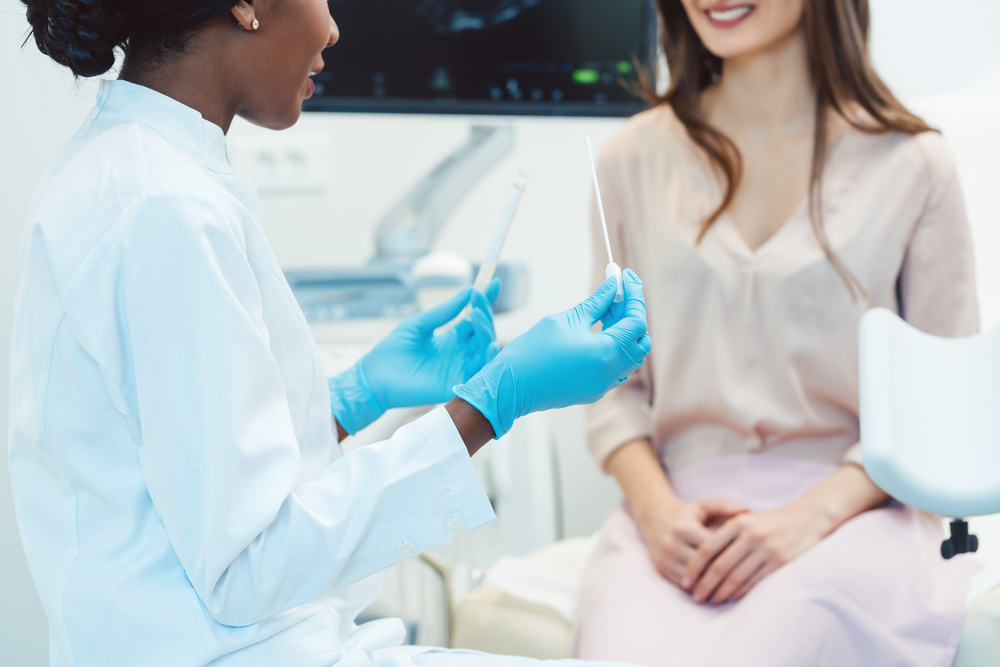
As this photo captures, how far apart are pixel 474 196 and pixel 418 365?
916 millimetres

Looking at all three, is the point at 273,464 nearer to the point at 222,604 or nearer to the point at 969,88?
the point at 222,604

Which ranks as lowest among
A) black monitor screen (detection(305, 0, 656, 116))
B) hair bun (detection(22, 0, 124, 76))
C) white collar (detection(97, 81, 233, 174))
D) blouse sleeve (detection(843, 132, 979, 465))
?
blouse sleeve (detection(843, 132, 979, 465))

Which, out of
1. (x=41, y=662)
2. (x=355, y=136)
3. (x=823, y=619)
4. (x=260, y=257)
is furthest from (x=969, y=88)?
(x=41, y=662)

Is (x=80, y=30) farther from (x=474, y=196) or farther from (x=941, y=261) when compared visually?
(x=474, y=196)

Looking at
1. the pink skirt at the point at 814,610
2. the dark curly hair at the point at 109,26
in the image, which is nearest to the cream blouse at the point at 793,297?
the pink skirt at the point at 814,610

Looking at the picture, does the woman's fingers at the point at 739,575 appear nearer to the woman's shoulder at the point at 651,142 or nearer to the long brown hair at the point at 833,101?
the long brown hair at the point at 833,101

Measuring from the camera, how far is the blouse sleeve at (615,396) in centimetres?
110

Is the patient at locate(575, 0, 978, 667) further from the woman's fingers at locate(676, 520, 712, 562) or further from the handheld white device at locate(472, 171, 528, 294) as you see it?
the handheld white device at locate(472, 171, 528, 294)

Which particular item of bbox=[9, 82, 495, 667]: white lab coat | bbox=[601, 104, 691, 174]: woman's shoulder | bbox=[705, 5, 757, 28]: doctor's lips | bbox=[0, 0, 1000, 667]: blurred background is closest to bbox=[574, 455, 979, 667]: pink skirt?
bbox=[0, 0, 1000, 667]: blurred background

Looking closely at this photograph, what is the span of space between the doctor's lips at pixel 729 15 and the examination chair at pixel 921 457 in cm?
42

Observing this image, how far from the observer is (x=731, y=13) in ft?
3.40

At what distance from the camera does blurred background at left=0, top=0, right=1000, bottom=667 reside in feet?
2.79

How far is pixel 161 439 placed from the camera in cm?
52

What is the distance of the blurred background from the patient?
0.18 meters
